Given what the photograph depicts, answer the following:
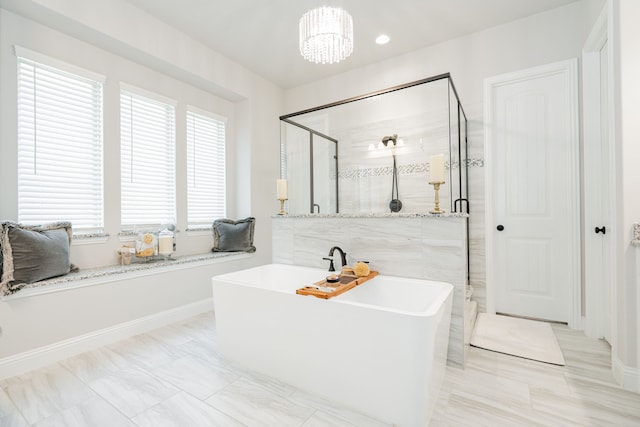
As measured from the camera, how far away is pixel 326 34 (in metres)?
2.10

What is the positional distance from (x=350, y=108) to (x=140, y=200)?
2.37 metres

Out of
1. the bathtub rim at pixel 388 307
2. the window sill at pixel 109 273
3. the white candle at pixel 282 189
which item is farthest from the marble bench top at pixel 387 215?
the window sill at pixel 109 273

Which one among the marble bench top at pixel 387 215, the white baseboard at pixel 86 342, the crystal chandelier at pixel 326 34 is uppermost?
the crystal chandelier at pixel 326 34

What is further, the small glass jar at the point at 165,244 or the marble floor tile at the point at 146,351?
the small glass jar at the point at 165,244

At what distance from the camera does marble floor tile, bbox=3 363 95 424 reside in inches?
61.8

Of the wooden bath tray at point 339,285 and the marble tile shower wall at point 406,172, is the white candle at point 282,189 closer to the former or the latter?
the marble tile shower wall at point 406,172

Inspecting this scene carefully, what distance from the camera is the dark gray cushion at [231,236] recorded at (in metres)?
3.67

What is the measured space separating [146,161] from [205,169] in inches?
28.9

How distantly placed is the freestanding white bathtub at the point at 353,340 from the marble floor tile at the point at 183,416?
392 millimetres

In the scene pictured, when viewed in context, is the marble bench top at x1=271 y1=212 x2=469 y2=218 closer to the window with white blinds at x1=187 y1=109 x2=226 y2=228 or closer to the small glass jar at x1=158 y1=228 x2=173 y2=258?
the small glass jar at x1=158 y1=228 x2=173 y2=258

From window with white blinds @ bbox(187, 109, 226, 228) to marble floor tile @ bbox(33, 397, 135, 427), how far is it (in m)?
2.18

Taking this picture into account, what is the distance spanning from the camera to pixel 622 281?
5.54ft

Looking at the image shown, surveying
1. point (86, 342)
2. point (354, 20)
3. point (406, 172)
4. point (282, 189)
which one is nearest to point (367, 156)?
point (406, 172)

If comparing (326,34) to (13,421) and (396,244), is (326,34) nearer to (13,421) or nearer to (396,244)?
(396,244)
